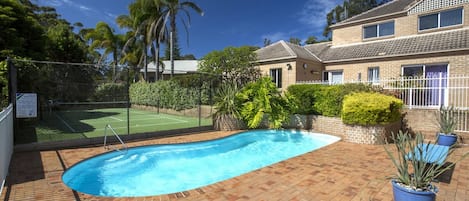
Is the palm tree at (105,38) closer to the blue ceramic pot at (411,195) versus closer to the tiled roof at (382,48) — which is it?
the tiled roof at (382,48)

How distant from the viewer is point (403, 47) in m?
15.7

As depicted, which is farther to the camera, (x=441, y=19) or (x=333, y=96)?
(x=441, y=19)

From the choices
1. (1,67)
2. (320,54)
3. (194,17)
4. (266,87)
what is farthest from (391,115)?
(194,17)

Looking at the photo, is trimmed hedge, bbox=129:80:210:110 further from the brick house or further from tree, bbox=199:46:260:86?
the brick house

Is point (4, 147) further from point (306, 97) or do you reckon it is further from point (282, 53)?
point (282, 53)

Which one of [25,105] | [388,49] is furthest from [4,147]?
[388,49]

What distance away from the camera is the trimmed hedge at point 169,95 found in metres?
17.9

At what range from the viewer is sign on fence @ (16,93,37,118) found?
767 cm

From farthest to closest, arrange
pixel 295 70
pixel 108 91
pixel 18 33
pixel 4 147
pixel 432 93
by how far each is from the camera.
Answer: pixel 295 70 < pixel 108 91 < pixel 18 33 < pixel 432 93 < pixel 4 147

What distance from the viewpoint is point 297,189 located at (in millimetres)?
4844

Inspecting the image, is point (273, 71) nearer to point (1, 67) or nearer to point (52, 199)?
point (1, 67)

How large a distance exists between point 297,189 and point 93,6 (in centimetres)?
1994

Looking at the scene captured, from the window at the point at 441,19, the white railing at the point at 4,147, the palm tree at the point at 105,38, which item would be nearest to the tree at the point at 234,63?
the window at the point at 441,19

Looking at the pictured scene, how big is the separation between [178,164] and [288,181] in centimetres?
398
